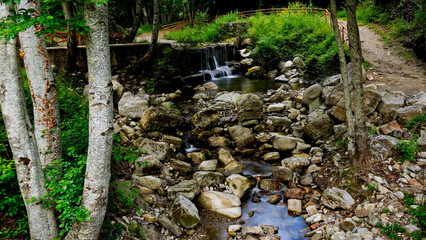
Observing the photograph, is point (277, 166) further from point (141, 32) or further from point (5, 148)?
point (141, 32)

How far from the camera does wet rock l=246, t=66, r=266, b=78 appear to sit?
653 inches

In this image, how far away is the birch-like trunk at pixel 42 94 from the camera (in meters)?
3.88

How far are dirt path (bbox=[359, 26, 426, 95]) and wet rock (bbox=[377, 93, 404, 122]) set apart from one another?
1633 millimetres

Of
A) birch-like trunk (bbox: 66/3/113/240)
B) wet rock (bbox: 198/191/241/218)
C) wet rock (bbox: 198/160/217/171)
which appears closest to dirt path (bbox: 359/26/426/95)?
wet rock (bbox: 198/160/217/171)

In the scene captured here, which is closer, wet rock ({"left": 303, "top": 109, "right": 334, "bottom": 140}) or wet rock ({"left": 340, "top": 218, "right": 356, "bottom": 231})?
wet rock ({"left": 340, "top": 218, "right": 356, "bottom": 231})

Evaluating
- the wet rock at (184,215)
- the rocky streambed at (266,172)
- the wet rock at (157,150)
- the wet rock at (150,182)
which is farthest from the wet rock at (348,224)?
the wet rock at (157,150)

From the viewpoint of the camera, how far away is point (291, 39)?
1750 centimetres

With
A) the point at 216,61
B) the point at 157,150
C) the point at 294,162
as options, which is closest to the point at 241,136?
the point at 294,162

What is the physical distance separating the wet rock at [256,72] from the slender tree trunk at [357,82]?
35.5ft

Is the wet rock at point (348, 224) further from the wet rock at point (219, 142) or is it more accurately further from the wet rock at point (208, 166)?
the wet rock at point (219, 142)

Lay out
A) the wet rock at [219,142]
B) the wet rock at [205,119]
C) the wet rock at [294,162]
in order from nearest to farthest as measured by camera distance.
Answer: the wet rock at [294,162] < the wet rock at [219,142] < the wet rock at [205,119]

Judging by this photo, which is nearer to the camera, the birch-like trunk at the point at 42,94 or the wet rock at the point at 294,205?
the birch-like trunk at the point at 42,94

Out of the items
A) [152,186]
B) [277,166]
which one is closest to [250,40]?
[277,166]

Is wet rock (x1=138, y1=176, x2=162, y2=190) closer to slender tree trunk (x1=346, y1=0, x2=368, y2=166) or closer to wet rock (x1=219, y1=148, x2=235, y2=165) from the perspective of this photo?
wet rock (x1=219, y1=148, x2=235, y2=165)
